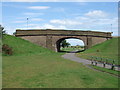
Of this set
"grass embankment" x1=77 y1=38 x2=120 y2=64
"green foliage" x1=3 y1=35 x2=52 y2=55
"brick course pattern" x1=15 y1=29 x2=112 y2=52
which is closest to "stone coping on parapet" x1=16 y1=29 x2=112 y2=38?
"brick course pattern" x1=15 y1=29 x2=112 y2=52

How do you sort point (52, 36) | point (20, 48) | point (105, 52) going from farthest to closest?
point (52, 36), point (105, 52), point (20, 48)

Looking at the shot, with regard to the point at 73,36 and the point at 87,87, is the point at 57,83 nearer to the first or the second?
the point at 87,87

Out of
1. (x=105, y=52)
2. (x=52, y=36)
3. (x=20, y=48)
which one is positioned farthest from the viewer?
(x=52, y=36)

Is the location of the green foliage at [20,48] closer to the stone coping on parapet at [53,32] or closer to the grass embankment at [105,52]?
the stone coping on parapet at [53,32]

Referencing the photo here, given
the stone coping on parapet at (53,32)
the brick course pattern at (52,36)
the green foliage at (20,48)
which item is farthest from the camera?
the stone coping on parapet at (53,32)

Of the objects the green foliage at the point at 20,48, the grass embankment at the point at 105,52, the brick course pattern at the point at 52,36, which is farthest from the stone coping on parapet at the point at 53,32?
the green foliage at the point at 20,48

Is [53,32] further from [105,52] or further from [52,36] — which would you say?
[105,52]

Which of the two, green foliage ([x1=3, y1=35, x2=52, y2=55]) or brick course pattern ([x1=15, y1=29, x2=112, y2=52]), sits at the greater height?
brick course pattern ([x1=15, y1=29, x2=112, y2=52])

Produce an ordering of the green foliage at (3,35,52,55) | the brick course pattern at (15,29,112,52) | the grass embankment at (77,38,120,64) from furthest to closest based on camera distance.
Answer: the brick course pattern at (15,29,112,52) < the green foliage at (3,35,52,55) < the grass embankment at (77,38,120,64)

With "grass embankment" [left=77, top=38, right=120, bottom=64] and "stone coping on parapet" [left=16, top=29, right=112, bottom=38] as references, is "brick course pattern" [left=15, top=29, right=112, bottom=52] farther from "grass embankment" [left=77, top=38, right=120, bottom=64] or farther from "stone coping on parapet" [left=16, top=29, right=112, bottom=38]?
"grass embankment" [left=77, top=38, right=120, bottom=64]

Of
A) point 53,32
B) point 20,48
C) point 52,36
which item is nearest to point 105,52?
point 52,36

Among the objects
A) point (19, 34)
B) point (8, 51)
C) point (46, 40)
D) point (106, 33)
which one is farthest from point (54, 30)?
point (8, 51)

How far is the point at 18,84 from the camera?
35.6ft

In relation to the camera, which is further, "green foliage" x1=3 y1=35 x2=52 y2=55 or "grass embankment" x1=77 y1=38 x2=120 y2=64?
"green foliage" x1=3 y1=35 x2=52 y2=55
